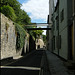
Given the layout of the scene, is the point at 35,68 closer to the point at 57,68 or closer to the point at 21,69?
the point at 21,69

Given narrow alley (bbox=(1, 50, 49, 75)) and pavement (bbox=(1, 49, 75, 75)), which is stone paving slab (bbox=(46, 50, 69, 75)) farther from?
narrow alley (bbox=(1, 50, 49, 75))

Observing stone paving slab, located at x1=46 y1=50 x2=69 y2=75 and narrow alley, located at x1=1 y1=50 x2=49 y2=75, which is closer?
narrow alley, located at x1=1 y1=50 x2=49 y2=75

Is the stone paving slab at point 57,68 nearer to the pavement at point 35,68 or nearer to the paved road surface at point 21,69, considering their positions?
the pavement at point 35,68

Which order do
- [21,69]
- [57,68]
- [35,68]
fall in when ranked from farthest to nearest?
[35,68] < [57,68] < [21,69]

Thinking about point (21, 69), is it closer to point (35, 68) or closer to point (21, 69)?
point (21, 69)

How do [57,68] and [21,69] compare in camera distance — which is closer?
[21,69]

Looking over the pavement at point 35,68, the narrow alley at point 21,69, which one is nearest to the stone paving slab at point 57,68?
the pavement at point 35,68

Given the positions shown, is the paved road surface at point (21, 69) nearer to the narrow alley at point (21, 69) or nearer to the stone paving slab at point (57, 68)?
the narrow alley at point (21, 69)

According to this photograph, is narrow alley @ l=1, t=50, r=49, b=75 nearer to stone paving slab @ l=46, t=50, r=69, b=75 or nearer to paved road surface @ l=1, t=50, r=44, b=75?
paved road surface @ l=1, t=50, r=44, b=75

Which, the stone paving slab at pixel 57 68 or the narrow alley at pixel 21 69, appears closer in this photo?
the narrow alley at pixel 21 69

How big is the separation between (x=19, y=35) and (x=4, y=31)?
5.63 m

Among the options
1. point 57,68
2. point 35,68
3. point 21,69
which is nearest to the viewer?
point 21,69

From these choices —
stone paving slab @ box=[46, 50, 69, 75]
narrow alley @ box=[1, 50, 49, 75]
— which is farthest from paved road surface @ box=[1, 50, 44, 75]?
stone paving slab @ box=[46, 50, 69, 75]

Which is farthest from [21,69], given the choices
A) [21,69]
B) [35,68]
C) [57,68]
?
[57,68]
